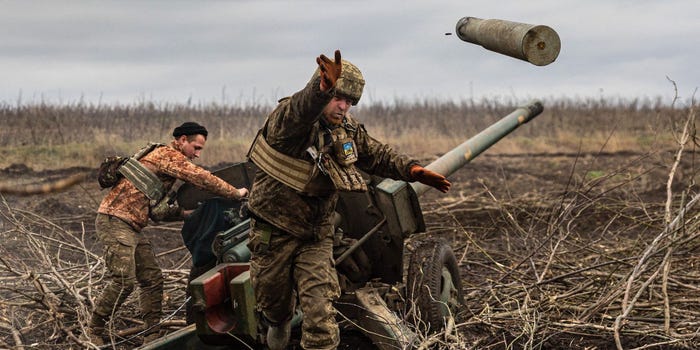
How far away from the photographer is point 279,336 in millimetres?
5320

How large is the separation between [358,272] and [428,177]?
106cm

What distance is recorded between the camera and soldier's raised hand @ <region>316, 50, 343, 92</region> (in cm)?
416

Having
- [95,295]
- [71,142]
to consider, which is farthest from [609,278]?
[71,142]

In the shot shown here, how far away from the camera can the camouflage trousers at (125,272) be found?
6.45 m

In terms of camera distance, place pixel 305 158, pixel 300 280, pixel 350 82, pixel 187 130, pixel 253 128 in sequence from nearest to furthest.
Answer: pixel 350 82 < pixel 305 158 < pixel 300 280 < pixel 187 130 < pixel 253 128

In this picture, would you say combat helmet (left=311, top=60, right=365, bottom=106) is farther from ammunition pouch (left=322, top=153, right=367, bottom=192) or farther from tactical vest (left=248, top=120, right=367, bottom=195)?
ammunition pouch (left=322, top=153, right=367, bottom=192)

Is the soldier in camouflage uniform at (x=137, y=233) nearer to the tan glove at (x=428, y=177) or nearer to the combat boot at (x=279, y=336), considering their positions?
the combat boot at (x=279, y=336)

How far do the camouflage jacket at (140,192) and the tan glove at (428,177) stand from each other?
5.41ft

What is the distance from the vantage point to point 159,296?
665 centimetres

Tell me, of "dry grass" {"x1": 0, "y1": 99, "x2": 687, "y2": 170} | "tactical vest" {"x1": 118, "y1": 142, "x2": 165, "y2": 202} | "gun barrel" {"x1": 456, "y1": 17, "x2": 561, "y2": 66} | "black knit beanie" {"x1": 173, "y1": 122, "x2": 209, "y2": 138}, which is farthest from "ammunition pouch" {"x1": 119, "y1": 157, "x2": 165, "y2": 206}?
"dry grass" {"x1": 0, "y1": 99, "x2": 687, "y2": 170}

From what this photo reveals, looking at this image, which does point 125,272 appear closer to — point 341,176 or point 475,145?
point 341,176

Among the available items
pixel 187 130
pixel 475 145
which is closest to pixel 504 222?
pixel 475 145

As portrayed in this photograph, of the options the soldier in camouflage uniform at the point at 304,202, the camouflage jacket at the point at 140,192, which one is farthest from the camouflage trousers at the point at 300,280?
the camouflage jacket at the point at 140,192

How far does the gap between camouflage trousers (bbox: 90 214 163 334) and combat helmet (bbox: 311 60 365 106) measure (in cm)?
245
